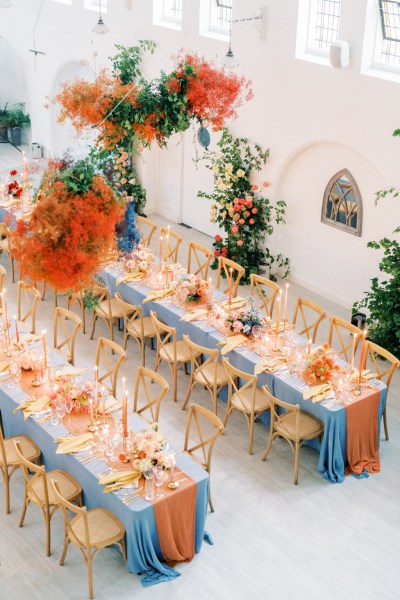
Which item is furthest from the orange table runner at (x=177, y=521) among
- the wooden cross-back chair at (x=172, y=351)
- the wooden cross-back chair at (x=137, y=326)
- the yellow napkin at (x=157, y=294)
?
the yellow napkin at (x=157, y=294)

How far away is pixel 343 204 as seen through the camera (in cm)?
1423

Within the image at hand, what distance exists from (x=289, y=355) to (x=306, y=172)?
473 cm

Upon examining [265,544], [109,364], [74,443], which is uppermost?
[74,443]

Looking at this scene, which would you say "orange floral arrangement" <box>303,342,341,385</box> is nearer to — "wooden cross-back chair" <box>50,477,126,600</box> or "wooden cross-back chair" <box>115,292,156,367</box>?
"wooden cross-back chair" <box>115,292,156,367</box>

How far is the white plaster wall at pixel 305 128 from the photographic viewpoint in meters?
12.9

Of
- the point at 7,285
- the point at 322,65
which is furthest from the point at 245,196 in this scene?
the point at 7,285

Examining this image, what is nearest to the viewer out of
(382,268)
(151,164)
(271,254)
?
(382,268)

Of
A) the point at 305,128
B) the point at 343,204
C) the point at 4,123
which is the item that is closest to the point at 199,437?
the point at 343,204

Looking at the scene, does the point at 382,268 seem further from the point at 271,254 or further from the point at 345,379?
the point at 271,254

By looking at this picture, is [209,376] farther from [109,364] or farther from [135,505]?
[135,505]

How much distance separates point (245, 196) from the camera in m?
15.5

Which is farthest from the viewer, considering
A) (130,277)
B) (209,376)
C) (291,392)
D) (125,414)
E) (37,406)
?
(130,277)

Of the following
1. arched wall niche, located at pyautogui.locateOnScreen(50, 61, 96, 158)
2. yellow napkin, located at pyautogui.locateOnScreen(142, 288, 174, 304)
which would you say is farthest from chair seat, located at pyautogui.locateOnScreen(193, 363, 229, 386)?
arched wall niche, located at pyautogui.locateOnScreen(50, 61, 96, 158)

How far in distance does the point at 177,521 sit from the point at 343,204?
289 inches
